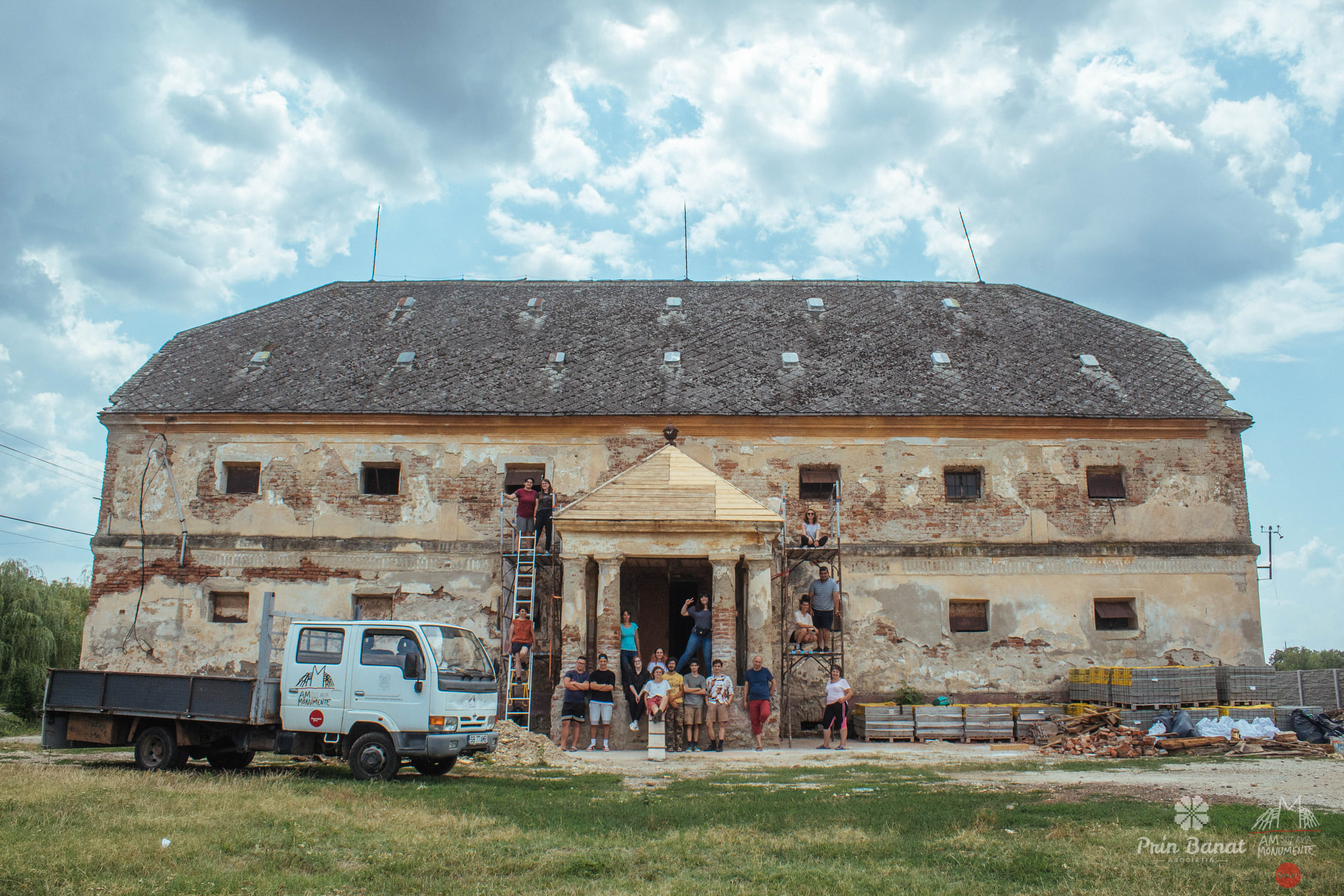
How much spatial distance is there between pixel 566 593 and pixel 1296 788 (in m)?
11.5

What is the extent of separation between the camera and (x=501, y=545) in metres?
20.3

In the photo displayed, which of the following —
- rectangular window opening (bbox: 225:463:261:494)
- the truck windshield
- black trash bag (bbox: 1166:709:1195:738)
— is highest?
rectangular window opening (bbox: 225:463:261:494)

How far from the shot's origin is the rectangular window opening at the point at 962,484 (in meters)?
21.8

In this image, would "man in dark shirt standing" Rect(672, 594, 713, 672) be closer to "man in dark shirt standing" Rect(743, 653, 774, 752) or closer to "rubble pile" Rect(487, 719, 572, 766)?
"man in dark shirt standing" Rect(743, 653, 774, 752)

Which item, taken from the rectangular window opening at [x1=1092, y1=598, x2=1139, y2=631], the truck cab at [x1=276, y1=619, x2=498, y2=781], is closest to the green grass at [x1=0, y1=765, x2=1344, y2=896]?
the truck cab at [x1=276, y1=619, x2=498, y2=781]

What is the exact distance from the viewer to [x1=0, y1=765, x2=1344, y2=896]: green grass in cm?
616

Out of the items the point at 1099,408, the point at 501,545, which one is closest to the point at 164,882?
the point at 501,545

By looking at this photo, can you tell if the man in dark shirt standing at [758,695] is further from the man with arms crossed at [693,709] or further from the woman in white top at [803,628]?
the woman in white top at [803,628]

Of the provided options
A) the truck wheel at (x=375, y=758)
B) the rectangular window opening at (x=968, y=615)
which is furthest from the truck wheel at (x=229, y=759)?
the rectangular window opening at (x=968, y=615)

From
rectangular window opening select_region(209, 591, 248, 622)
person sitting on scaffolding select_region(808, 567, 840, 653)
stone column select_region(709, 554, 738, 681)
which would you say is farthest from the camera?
rectangular window opening select_region(209, 591, 248, 622)

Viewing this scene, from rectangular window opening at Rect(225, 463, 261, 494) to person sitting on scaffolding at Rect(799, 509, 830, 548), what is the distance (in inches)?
510

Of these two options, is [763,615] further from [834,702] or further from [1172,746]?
[1172,746]

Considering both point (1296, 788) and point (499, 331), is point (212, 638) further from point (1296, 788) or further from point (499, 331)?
point (1296, 788)

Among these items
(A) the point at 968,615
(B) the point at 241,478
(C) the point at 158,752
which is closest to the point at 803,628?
(A) the point at 968,615
